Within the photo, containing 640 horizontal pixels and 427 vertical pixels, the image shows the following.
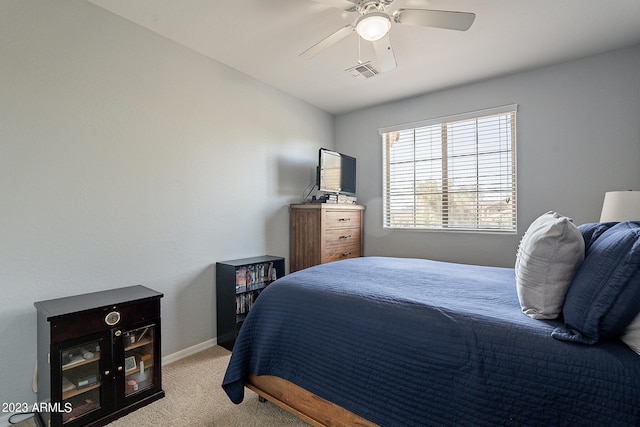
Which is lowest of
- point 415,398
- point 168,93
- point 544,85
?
point 415,398

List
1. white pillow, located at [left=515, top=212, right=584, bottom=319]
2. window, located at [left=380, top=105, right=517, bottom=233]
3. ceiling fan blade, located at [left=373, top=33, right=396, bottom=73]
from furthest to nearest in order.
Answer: window, located at [left=380, top=105, right=517, bottom=233] → ceiling fan blade, located at [left=373, top=33, right=396, bottom=73] → white pillow, located at [left=515, top=212, right=584, bottom=319]

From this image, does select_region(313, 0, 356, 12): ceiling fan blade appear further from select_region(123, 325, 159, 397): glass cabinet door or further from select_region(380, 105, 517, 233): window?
select_region(123, 325, 159, 397): glass cabinet door

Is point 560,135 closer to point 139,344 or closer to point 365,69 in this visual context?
point 365,69

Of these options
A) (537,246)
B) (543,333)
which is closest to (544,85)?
(537,246)

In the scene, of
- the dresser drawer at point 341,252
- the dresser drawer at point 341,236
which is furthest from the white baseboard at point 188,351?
the dresser drawer at point 341,236

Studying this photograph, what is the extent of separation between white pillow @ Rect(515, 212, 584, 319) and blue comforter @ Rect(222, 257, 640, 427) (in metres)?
0.07

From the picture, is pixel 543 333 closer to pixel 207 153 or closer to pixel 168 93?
pixel 207 153

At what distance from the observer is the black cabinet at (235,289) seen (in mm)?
2678

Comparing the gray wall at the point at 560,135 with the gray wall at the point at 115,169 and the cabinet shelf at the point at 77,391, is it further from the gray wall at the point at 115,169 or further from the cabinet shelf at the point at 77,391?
the cabinet shelf at the point at 77,391

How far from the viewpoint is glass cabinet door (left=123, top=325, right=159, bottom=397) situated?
187 cm

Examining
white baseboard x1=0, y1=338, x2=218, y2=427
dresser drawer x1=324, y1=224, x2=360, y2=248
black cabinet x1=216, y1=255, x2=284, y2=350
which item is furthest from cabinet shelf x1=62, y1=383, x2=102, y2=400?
dresser drawer x1=324, y1=224, x2=360, y2=248

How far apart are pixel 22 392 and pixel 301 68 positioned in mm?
3149

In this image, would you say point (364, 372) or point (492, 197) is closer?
point (364, 372)

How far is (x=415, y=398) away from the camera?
46.8 inches
